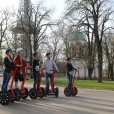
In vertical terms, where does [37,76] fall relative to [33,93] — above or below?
above

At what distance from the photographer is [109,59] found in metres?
61.5

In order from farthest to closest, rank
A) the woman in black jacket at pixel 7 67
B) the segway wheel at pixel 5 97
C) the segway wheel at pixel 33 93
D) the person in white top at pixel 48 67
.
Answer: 1. the person in white top at pixel 48 67
2. the segway wheel at pixel 33 93
3. the woman in black jacket at pixel 7 67
4. the segway wheel at pixel 5 97

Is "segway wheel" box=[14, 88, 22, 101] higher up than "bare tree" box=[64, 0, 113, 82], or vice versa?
"bare tree" box=[64, 0, 113, 82]

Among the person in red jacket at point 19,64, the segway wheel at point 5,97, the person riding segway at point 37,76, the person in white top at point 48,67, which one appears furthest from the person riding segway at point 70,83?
the segway wheel at point 5,97

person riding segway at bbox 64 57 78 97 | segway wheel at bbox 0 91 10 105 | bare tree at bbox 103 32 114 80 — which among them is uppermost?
bare tree at bbox 103 32 114 80

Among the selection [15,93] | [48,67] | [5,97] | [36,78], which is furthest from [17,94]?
[48,67]

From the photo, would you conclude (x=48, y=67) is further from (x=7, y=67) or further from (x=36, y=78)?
(x=7, y=67)

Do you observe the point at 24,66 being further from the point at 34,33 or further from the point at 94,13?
the point at 34,33

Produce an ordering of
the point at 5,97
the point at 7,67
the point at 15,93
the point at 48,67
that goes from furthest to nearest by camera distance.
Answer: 1. the point at 48,67
2. the point at 15,93
3. the point at 7,67
4. the point at 5,97

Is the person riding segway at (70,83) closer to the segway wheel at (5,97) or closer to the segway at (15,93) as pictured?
the segway at (15,93)

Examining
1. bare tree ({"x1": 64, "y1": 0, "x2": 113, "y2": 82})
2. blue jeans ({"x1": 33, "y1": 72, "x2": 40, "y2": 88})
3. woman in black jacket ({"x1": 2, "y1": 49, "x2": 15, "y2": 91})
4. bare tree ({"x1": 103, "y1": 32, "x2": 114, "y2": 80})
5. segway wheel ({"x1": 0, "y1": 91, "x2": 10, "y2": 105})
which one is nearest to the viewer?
segway wheel ({"x1": 0, "y1": 91, "x2": 10, "y2": 105})

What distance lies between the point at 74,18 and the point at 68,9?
1.18 meters

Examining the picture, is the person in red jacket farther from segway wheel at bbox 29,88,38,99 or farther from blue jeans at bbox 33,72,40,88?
blue jeans at bbox 33,72,40,88

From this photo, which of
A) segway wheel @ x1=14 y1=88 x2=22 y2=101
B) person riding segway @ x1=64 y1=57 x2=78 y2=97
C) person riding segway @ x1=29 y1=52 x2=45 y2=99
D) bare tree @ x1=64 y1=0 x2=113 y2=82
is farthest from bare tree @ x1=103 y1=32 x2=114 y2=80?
segway wheel @ x1=14 y1=88 x2=22 y2=101
